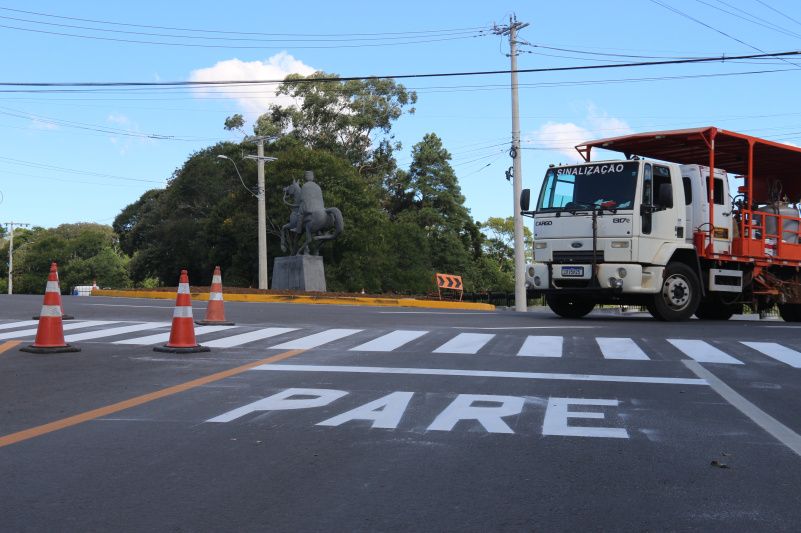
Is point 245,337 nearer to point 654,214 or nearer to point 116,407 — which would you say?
point 116,407

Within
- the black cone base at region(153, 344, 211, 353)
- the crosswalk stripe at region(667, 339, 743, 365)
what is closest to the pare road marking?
the black cone base at region(153, 344, 211, 353)

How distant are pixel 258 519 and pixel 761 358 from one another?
8031 mm

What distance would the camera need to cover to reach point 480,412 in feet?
20.9

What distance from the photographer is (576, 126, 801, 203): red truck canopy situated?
54.1 ft

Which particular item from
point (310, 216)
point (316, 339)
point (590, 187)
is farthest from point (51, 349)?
point (310, 216)

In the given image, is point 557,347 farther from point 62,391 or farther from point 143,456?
point 143,456

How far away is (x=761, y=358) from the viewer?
10.1m

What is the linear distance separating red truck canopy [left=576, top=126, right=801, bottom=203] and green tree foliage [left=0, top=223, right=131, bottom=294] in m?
79.3

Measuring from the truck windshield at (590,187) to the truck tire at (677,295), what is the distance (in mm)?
1766

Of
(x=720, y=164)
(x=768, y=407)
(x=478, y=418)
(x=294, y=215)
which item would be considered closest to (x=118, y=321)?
(x=478, y=418)

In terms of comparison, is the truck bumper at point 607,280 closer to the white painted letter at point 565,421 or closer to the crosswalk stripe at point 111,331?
the crosswalk stripe at point 111,331

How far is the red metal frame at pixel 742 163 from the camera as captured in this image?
1642 centimetres

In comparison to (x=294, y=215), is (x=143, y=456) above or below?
below

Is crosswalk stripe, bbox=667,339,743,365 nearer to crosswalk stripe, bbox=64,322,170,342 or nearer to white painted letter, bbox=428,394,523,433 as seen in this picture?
white painted letter, bbox=428,394,523,433
